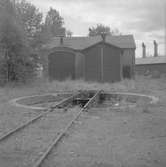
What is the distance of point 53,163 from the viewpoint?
15.2 ft

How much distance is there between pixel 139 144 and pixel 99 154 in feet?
3.91

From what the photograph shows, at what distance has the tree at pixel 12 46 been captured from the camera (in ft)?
69.6

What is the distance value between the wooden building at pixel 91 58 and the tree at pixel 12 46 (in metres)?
4.51

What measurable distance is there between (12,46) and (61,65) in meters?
10.0

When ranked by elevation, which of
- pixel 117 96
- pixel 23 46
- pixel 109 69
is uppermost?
pixel 23 46

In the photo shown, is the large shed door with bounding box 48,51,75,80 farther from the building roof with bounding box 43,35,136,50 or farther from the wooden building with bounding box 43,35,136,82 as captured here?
the building roof with bounding box 43,35,136,50

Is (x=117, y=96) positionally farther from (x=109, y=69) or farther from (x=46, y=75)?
(x=46, y=75)

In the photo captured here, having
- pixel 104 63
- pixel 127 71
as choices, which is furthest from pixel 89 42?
pixel 104 63

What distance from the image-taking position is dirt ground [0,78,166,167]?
186 inches

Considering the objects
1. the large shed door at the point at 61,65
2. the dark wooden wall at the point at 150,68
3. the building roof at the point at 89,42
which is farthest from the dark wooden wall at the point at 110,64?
the dark wooden wall at the point at 150,68

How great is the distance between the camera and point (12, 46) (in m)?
21.6

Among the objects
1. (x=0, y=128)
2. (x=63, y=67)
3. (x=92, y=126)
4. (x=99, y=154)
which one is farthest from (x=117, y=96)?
(x=63, y=67)

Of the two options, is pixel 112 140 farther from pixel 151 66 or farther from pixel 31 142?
pixel 151 66

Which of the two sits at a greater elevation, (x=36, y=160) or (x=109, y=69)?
(x=109, y=69)
